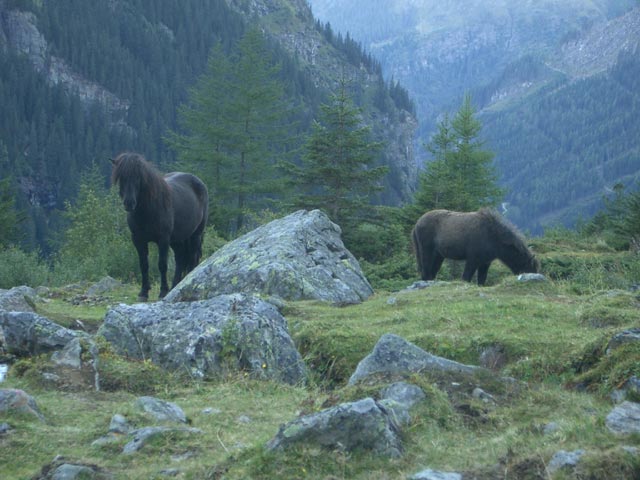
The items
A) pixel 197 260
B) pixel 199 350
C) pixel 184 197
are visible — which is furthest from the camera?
pixel 197 260

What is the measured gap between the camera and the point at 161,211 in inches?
632

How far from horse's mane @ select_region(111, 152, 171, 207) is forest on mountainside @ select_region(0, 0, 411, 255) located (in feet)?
277

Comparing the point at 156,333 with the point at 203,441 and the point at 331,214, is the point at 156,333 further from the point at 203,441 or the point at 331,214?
the point at 331,214

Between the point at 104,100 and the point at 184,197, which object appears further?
the point at 104,100

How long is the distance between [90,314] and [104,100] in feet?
454

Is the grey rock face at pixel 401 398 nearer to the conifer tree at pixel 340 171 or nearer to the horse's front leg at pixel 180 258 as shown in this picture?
the horse's front leg at pixel 180 258

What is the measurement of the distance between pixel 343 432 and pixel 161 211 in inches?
463

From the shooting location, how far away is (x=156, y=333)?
28.6 feet

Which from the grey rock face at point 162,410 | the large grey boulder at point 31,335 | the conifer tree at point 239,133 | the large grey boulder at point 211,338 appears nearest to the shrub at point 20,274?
the large grey boulder at point 31,335

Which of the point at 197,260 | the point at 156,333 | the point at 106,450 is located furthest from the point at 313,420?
the point at 197,260

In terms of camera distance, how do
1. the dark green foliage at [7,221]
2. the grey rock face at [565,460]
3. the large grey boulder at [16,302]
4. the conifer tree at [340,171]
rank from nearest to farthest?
the grey rock face at [565,460], the large grey boulder at [16,302], the conifer tree at [340,171], the dark green foliage at [7,221]

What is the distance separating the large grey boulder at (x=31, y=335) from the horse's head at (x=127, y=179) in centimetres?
612

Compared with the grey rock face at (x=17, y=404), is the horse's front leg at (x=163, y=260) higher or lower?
higher

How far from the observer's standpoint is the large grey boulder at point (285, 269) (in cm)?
1424
